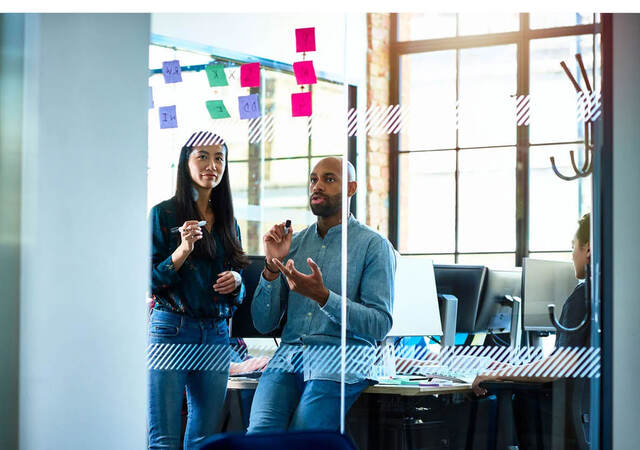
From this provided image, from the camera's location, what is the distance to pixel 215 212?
3490 mm

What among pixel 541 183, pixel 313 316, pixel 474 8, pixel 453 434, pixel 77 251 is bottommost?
pixel 453 434

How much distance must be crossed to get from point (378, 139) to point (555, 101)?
73 centimetres

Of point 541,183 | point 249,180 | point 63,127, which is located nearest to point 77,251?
point 63,127

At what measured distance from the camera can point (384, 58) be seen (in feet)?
11.5

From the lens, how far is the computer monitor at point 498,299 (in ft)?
11.1

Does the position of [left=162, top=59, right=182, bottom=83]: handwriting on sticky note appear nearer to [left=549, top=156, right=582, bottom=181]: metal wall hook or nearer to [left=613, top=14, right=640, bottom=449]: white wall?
[left=549, top=156, right=582, bottom=181]: metal wall hook

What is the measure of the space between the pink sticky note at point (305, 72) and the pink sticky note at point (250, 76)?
159 millimetres

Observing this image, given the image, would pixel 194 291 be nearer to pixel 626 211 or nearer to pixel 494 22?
pixel 494 22

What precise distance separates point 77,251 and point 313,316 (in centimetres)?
99

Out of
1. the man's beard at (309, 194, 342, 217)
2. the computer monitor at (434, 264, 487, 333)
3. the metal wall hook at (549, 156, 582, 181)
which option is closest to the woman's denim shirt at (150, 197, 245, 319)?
the man's beard at (309, 194, 342, 217)

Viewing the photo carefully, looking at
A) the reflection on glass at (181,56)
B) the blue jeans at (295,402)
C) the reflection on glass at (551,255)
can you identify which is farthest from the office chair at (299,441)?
the reflection on glass at (181,56)

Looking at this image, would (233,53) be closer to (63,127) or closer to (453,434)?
(63,127)

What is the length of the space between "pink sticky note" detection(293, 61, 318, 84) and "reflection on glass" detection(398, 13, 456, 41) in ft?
1.40

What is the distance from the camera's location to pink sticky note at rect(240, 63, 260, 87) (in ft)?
11.5
